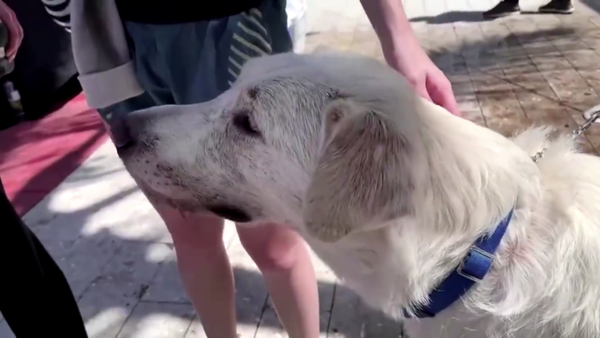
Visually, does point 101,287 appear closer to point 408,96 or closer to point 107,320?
point 107,320

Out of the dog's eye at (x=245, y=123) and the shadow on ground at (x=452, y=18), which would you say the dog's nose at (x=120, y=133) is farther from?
the shadow on ground at (x=452, y=18)

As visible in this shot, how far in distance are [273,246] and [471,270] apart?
0.70 m

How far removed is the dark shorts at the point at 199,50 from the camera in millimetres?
1708

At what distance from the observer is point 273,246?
1.96 m

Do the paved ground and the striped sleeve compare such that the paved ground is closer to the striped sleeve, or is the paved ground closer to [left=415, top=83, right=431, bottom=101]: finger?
[left=415, top=83, right=431, bottom=101]: finger

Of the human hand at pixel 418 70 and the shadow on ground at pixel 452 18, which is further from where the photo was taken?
the shadow on ground at pixel 452 18

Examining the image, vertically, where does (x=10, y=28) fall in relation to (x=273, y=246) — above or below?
above

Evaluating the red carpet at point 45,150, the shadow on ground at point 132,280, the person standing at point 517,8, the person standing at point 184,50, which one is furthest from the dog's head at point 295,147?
the person standing at point 517,8

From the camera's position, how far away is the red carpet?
4039 mm

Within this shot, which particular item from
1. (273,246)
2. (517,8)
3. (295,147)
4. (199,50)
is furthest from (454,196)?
(517,8)

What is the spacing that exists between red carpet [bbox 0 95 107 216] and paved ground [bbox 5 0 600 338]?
5.0 inches

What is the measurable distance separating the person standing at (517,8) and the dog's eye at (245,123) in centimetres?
685

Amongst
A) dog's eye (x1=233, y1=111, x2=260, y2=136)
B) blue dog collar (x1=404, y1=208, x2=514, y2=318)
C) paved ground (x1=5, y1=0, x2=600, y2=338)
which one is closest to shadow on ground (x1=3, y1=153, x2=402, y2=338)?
paved ground (x1=5, y1=0, x2=600, y2=338)

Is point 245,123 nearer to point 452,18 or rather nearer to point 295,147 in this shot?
point 295,147
